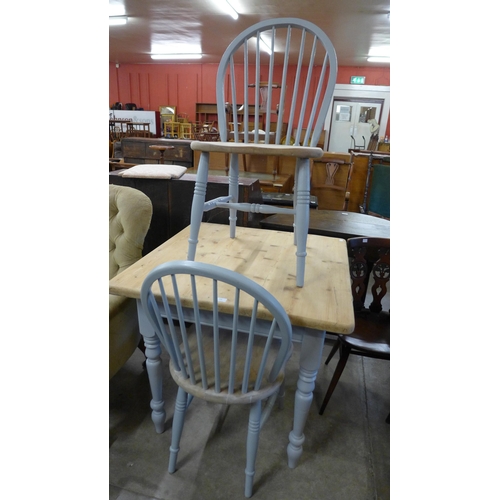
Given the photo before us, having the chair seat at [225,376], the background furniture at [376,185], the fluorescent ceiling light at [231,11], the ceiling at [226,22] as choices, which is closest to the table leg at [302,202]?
the chair seat at [225,376]

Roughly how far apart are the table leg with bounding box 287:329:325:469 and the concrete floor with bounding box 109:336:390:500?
0.46 ft

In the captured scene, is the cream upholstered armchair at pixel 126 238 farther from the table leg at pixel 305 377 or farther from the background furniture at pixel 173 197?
the table leg at pixel 305 377

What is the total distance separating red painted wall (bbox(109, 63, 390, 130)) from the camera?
915 centimetres

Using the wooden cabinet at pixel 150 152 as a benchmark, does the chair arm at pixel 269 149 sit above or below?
below

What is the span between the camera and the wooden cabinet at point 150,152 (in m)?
4.35

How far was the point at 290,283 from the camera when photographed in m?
1.22

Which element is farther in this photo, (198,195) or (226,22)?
(226,22)

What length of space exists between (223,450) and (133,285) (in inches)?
31.7

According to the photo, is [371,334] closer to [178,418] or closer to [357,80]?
[178,418]

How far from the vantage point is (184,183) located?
1988mm

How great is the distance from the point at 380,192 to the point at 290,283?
113 inches

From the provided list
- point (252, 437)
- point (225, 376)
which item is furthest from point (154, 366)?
point (252, 437)

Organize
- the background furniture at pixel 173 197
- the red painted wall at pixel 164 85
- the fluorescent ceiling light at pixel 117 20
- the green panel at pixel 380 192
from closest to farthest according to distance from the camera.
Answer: the background furniture at pixel 173 197, the green panel at pixel 380 192, the fluorescent ceiling light at pixel 117 20, the red painted wall at pixel 164 85

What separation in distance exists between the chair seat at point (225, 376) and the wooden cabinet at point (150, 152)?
3502mm
